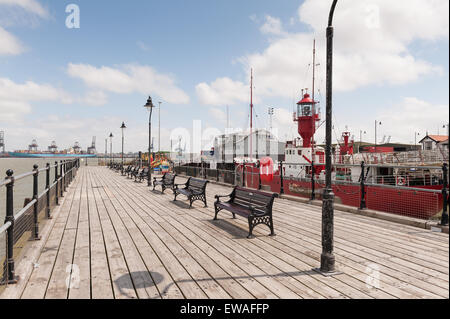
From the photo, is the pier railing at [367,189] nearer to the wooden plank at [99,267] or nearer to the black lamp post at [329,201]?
A: the black lamp post at [329,201]

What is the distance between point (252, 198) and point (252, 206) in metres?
0.30

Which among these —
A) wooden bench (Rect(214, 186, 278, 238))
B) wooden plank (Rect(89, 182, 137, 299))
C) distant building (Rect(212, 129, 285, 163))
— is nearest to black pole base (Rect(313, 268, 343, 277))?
wooden bench (Rect(214, 186, 278, 238))

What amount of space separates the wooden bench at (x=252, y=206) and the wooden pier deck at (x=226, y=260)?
303 mm

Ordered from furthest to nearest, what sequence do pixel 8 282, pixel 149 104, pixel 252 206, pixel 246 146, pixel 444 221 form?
pixel 246 146, pixel 149 104, pixel 252 206, pixel 444 221, pixel 8 282

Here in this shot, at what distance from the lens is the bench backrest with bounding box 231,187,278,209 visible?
573cm

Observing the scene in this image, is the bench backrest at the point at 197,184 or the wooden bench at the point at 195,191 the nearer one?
the wooden bench at the point at 195,191

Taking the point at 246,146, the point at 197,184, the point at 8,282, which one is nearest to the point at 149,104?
the point at 197,184

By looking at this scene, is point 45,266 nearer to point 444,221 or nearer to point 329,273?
point 329,273

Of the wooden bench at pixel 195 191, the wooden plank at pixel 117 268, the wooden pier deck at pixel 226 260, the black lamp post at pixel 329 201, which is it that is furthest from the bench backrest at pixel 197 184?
the black lamp post at pixel 329 201

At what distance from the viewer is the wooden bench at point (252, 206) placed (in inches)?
220

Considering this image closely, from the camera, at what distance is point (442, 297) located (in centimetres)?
311

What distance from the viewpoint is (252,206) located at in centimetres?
607
